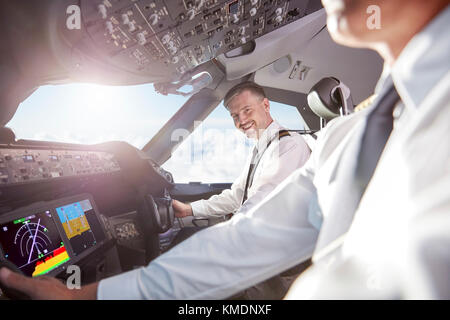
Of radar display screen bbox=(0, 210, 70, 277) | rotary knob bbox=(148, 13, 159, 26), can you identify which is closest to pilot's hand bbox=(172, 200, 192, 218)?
radar display screen bbox=(0, 210, 70, 277)

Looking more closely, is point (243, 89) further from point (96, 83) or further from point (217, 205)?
point (96, 83)

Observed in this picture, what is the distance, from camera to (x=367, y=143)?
380mm

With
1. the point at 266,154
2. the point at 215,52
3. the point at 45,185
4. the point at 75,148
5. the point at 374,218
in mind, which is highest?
the point at 215,52

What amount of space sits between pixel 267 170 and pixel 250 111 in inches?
27.8

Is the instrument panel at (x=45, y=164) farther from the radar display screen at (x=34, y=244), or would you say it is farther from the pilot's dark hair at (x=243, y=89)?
the pilot's dark hair at (x=243, y=89)

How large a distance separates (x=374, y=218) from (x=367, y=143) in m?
0.15

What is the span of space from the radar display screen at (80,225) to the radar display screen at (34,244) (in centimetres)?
8

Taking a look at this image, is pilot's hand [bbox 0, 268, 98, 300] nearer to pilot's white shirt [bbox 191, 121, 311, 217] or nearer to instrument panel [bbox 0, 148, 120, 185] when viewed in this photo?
instrument panel [bbox 0, 148, 120, 185]

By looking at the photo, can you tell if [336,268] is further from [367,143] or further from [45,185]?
[45,185]

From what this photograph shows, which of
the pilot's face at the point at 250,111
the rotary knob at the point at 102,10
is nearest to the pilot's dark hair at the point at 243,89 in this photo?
the pilot's face at the point at 250,111

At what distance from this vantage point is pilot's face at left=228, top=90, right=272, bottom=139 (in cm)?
210

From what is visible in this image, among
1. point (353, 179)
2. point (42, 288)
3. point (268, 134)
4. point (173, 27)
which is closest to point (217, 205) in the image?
point (268, 134)

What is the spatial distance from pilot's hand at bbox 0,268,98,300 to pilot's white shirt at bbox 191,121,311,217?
1.01 metres
